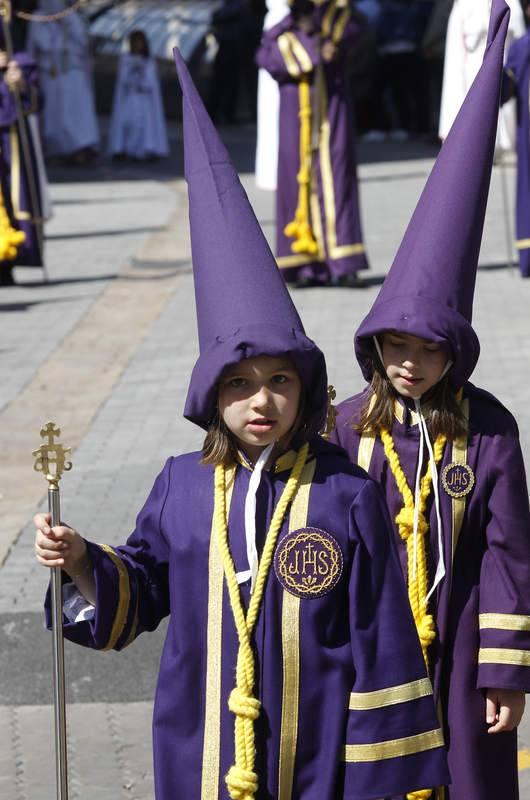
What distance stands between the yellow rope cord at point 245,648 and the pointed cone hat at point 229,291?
0.17m

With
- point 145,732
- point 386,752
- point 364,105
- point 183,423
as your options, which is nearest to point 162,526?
point 386,752

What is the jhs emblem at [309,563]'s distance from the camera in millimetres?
3312

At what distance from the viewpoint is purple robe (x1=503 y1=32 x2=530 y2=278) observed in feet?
39.4

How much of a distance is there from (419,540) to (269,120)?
8.92m

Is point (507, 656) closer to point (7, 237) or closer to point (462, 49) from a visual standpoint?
point (462, 49)

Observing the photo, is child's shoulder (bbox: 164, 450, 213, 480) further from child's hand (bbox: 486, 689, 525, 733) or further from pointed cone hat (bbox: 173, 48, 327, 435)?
child's hand (bbox: 486, 689, 525, 733)

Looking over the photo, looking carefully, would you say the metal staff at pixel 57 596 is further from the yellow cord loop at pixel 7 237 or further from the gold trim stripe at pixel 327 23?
the yellow cord loop at pixel 7 237

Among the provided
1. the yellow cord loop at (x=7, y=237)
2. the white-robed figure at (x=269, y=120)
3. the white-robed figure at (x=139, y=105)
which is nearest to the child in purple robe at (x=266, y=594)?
the white-robed figure at (x=269, y=120)

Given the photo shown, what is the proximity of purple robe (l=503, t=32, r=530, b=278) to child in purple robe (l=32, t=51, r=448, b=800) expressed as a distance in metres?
8.82

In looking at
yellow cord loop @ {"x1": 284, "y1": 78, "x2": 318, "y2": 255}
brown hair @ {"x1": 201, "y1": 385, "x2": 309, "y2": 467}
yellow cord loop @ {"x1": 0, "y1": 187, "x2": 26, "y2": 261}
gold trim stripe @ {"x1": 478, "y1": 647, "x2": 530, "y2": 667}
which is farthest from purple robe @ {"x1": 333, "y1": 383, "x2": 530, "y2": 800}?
yellow cord loop @ {"x1": 0, "y1": 187, "x2": 26, "y2": 261}

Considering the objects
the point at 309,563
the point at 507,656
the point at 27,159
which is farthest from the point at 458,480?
the point at 27,159

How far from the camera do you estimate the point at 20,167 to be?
13172mm

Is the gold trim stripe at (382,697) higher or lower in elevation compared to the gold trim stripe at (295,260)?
higher

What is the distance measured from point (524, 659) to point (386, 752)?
0.51 metres
